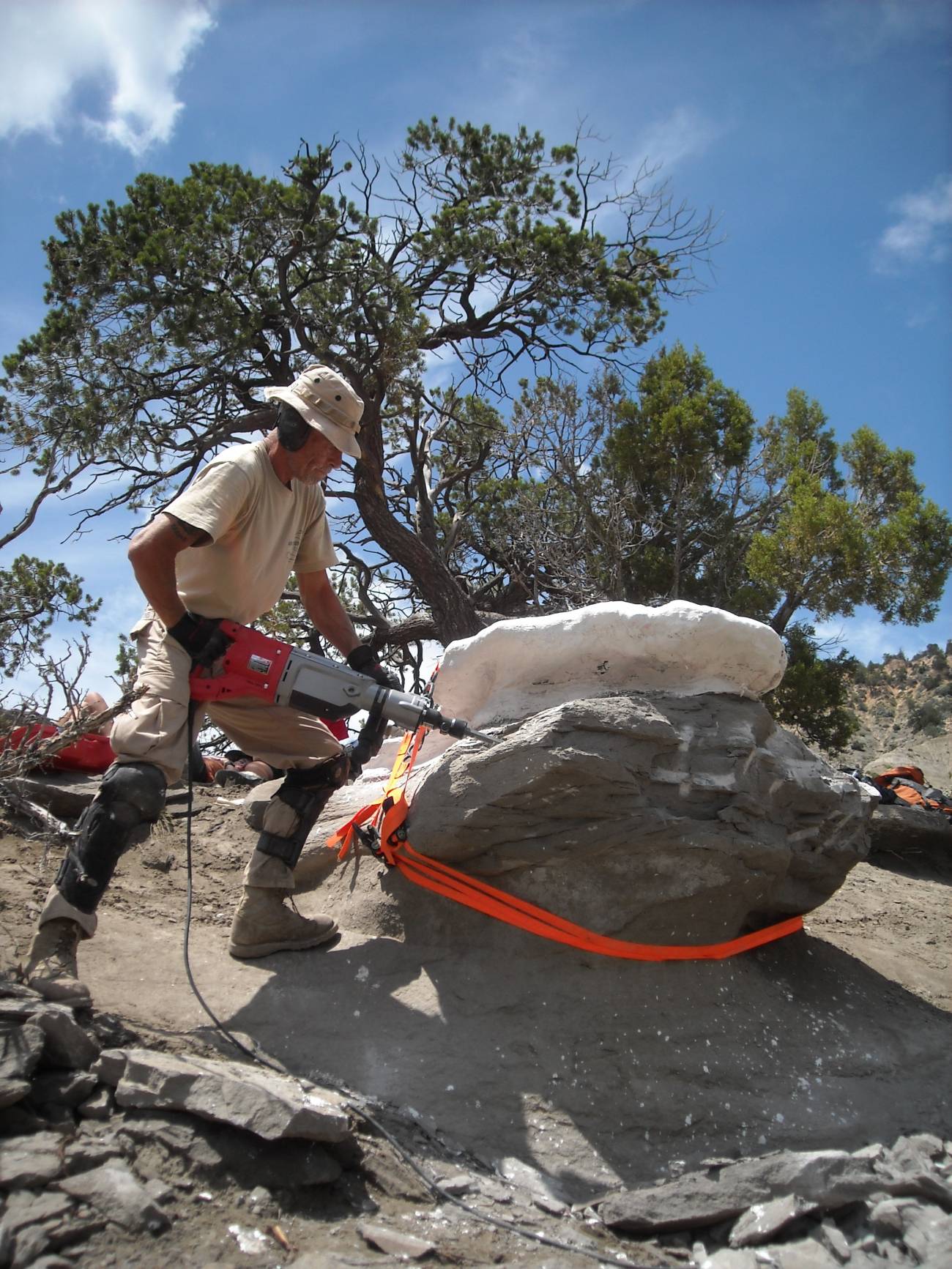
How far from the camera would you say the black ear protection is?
3256 mm

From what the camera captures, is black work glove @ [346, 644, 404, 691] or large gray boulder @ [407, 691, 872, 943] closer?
large gray boulder @ [407, 691, 872, 943]

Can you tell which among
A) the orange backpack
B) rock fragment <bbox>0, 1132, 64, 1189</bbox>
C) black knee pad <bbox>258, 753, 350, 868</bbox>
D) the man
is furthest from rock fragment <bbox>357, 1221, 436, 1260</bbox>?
the orange backpack

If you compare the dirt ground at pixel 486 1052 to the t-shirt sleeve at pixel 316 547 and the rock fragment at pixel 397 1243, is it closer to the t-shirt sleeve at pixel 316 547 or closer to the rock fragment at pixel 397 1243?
the rock fragment at pixel 397 1243

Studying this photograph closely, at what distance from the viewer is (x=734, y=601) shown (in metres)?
8.20

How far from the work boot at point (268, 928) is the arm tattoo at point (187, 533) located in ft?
4.03

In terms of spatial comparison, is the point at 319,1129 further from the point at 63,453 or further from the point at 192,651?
the point at 63,453

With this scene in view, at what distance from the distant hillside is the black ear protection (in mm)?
6912

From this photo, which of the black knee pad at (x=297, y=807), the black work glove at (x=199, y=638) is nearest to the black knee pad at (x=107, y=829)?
the black work glove at (x=199, y=638)

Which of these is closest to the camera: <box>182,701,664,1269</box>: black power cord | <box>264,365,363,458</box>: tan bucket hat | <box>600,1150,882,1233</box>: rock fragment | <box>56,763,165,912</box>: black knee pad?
<box>182,701,664,1269</box>: black power cord

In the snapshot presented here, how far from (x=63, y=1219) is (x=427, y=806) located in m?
1.85

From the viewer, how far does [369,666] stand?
3516mm

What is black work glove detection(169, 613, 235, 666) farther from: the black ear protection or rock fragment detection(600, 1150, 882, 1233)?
rock fragment detection(600, 1150, 882, 1233)

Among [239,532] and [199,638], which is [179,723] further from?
[239,532]

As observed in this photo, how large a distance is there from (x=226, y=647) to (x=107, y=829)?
26.7 inches
